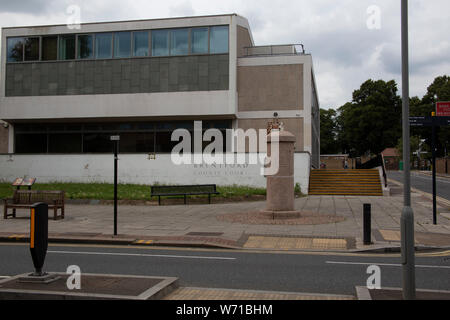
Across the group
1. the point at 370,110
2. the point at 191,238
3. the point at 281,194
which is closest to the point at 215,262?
the point at 191,238

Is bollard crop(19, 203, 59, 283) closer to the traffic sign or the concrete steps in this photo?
the traffic sign

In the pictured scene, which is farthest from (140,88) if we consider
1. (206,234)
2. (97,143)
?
(206,234)

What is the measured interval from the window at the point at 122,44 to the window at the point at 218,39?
18.8 feet

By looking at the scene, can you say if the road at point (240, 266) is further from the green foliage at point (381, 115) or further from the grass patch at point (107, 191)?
the green foliage at point (381, 115)

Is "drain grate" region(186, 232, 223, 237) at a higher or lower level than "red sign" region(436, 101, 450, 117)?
lower

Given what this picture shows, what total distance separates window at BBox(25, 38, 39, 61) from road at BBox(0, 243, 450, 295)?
2437 cm

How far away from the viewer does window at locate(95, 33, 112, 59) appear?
1202 inches

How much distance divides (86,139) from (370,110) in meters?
55.5

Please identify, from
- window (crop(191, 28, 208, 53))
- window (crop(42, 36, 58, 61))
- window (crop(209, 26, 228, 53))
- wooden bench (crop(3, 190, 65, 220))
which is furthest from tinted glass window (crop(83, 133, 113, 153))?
wooden bench (crop(3, 190, 65, 220))

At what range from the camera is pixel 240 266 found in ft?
27.8

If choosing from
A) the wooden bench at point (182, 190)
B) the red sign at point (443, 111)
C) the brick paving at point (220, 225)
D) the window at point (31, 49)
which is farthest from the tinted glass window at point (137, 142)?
the red sign at point (443, 111)

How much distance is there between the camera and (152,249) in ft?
34.2

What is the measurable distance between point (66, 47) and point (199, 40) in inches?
377

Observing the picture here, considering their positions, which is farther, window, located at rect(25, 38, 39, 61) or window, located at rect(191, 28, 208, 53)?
window, located at rect(25, 38, 39, 61)
